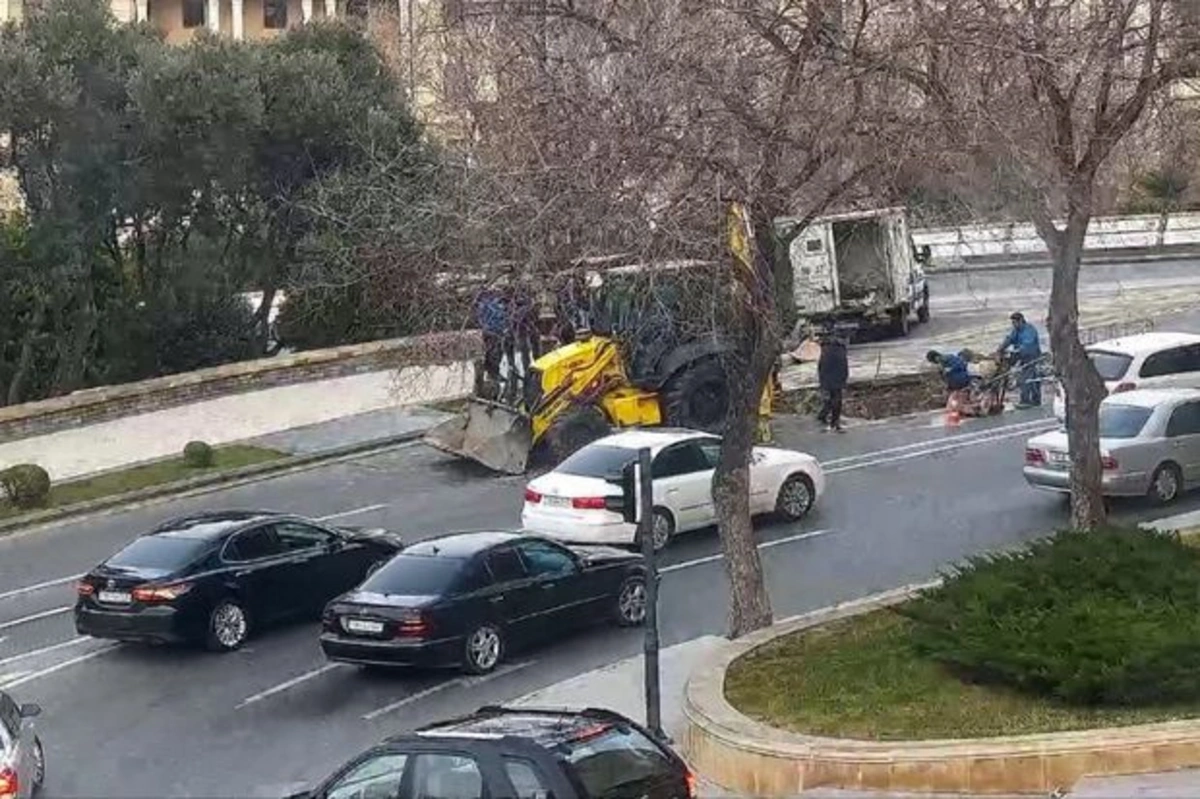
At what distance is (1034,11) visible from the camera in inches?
683

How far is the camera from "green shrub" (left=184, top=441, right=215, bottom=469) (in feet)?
100

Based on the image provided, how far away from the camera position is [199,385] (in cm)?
3559

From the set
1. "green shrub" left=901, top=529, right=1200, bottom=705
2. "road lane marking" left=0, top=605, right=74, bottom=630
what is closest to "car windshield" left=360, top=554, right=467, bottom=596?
"road lane marking" left=0, top=605, right=74, bottom=630

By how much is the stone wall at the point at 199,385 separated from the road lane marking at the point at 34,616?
7.36m

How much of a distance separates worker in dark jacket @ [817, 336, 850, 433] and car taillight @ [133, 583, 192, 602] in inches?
538

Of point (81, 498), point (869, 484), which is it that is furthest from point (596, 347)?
point (81, 498)

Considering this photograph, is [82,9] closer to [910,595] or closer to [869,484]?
[869,484]

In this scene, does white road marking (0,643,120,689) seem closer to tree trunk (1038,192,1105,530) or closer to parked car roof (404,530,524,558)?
parked car roof (404,530,524,558)

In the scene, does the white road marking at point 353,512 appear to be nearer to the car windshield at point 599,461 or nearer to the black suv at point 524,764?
the car windshield at point 599,461

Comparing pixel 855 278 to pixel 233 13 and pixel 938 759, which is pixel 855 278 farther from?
pixel 233 13

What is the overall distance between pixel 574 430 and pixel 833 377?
4.92 metres

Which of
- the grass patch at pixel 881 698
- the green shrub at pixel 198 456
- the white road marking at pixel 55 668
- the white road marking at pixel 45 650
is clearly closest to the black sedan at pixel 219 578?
the white road marking at pixel 55 668

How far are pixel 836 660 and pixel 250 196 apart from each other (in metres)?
22.7

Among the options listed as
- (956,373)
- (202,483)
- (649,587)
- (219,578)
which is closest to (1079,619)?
(649,587)
